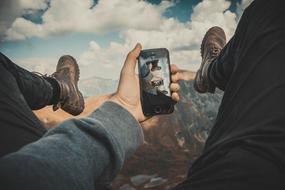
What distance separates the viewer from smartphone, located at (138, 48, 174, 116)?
100cm

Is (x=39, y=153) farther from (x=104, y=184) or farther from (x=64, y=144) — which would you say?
(x=104, y=184)

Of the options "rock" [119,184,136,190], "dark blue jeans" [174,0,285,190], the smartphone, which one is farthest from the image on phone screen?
"rock" [119,184,136,190]

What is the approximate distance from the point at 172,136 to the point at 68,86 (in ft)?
9.67

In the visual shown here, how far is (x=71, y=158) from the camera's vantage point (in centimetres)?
43

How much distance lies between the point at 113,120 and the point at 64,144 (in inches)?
7.2

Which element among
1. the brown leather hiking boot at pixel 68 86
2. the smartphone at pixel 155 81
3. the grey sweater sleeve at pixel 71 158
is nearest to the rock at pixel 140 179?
the brown leather hiking boot at pixel 68 86

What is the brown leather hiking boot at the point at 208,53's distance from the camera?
143 centimetres

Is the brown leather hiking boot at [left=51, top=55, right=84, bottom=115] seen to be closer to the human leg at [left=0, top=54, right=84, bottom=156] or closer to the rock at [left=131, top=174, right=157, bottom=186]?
the human leg at [left=0, top=54, right=84, bottom=156]

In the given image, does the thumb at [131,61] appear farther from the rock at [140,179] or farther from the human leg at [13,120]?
the rock at [140,179]

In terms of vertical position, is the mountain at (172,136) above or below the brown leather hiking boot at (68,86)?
below

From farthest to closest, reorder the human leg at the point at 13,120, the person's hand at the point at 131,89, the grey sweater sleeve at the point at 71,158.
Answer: the person's hand at the point at 131,89 < the human leg at the point at 13,120 < the grey sweater sleeve at the point at 71,158

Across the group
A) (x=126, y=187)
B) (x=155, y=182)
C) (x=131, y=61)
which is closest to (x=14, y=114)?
(x=131, y=61)

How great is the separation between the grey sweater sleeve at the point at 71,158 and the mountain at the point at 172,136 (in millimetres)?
3310

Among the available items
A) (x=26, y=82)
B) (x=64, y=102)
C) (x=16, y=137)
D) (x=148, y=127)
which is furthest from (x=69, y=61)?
(x=148, y=127)
